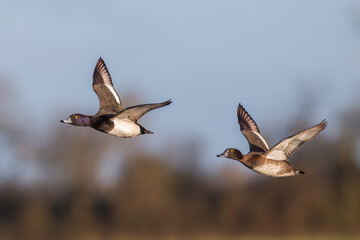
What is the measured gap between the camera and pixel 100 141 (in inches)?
1033

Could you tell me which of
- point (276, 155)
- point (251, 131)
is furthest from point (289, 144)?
point (251, 131)

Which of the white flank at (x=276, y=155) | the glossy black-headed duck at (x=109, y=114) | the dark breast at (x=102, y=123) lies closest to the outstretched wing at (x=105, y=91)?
the glossy black-headed duck at (x=109, y=114)

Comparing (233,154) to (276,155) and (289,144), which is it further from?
(289,144)

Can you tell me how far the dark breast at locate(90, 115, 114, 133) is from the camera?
9812mm

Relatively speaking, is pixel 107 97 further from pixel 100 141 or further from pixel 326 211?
pixel 326 211

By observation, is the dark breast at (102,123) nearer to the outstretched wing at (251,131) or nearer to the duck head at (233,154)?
the duck head at (233,154)

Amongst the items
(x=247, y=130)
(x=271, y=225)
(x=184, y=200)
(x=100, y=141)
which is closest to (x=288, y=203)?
(x=271, y=225)

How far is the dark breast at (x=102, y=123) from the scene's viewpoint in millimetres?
9812

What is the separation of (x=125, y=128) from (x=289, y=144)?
76.9 inches

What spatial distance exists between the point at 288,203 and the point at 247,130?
61.8ft

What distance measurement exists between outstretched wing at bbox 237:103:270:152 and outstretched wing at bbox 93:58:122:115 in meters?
1.77

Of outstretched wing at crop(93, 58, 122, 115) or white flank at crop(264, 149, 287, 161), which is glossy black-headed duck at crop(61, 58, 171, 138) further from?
white flank at crop(264, 149, 287, 161)

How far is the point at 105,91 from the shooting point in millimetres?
11195

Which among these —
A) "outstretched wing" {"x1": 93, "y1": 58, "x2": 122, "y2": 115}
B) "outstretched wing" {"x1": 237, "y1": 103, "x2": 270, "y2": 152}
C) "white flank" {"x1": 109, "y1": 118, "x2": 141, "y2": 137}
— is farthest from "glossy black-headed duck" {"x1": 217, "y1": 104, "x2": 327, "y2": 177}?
"outstretched wing" {"x1": 93, "y1": 58, "x2": 122, "y2": 115}
